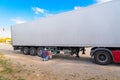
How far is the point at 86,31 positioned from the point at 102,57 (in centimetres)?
215

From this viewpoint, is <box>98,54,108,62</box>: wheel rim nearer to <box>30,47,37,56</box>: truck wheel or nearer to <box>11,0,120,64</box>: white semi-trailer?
<box>11,0,120,64</box>: white semi-trailer

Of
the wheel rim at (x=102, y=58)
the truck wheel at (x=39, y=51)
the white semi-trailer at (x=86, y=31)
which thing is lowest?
the wheel rim at (x=102, y=58)

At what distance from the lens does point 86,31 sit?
38.9 ft

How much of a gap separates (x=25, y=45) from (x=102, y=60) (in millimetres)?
9787

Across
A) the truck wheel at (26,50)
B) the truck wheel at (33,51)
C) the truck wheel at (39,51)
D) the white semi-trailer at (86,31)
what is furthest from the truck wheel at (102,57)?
the truck wheel at (26,50)

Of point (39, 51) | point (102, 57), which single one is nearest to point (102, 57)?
point (102, 57)

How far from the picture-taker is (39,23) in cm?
1633

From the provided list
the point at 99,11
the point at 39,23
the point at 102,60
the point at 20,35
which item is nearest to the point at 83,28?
the point at 99,11

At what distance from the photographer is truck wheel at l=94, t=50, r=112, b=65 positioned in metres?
11.1

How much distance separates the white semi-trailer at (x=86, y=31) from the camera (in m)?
10.7

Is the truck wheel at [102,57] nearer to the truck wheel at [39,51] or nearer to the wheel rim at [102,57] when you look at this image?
the wheel rim at [102,57]

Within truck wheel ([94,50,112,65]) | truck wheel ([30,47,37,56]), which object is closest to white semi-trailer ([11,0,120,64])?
truck wheel ([94,50,112,65])

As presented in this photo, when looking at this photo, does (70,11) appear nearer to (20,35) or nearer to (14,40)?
(20,35)

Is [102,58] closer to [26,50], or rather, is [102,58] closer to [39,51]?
[39,51]
